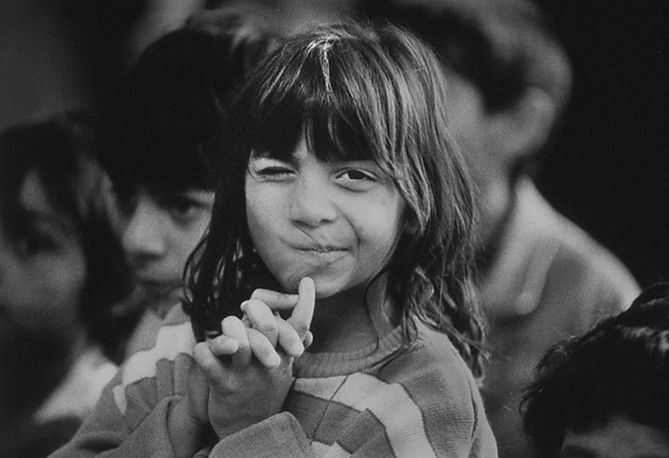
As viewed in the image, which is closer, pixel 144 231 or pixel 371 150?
pixel 371 150

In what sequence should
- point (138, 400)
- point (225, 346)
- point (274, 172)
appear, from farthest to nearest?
point (138, 400) → point (274, 172) → point (225, 346)

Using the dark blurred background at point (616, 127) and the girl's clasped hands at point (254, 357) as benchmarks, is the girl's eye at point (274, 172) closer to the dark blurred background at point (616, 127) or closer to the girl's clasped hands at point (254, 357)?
the girl's clasped hands at point (254, 357)

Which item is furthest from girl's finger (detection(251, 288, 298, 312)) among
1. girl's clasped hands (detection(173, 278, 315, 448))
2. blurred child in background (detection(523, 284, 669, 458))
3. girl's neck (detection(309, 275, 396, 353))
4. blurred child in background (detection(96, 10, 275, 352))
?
blurred child in background (detection(523, 284, 669, 458))

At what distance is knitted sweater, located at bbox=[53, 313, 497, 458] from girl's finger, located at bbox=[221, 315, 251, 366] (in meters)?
0.09

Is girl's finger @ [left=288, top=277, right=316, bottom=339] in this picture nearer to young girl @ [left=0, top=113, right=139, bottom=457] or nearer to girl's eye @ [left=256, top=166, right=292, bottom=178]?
girl's eye @ [left=256, top=166, right=292, bottom=178]

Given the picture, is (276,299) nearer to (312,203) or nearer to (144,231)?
(312,203)

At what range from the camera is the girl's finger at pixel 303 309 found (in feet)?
3.15

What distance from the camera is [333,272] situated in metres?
1.03

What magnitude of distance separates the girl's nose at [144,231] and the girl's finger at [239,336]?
1.08 feet

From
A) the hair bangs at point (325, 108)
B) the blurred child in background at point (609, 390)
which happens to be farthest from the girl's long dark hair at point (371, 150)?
the blurred child in background at point (609, 390)

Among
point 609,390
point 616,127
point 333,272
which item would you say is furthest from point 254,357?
point 616,127

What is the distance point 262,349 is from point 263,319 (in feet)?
0.10

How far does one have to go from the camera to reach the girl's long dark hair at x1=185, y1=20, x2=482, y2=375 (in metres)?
1.00

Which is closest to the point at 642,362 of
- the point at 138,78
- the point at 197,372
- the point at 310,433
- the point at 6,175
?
the point at 310,433
